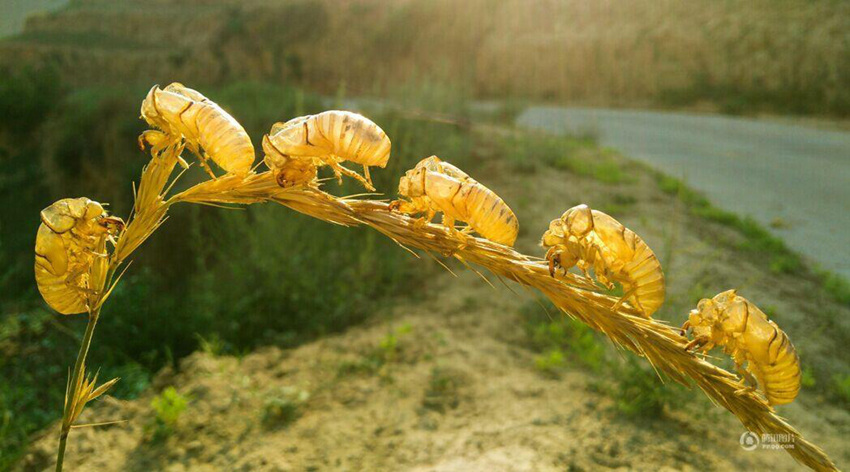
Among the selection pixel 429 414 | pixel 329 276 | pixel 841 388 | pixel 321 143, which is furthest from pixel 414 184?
pixel 329 276

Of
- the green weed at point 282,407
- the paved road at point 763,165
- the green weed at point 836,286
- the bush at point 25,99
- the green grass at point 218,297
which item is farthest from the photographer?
the bush at point 25,99

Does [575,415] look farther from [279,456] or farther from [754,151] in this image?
[754,151]

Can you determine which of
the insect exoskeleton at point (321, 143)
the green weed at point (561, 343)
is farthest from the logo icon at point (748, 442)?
the insect exoskeleton at point (321, 143)

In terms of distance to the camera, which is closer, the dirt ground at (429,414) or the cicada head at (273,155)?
the cicada head at (273,155)

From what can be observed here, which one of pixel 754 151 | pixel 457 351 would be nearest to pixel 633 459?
pixel 457 351

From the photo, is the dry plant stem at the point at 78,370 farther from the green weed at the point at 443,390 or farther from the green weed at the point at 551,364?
the green weed at the point at 551,364

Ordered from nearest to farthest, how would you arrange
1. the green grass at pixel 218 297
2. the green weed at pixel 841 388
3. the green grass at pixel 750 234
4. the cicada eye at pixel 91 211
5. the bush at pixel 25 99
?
the cicada eye at pixel 91 211 → the green weed at pixel 841 388 → the green grass at pixel 218 297 → the green grass at pixel 750 234 → the bush at pixel 25 99

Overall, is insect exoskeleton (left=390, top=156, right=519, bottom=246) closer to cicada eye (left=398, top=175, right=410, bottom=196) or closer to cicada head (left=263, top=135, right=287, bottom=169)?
cicada eye (left=398, top=175, right=410, bottom=196)
